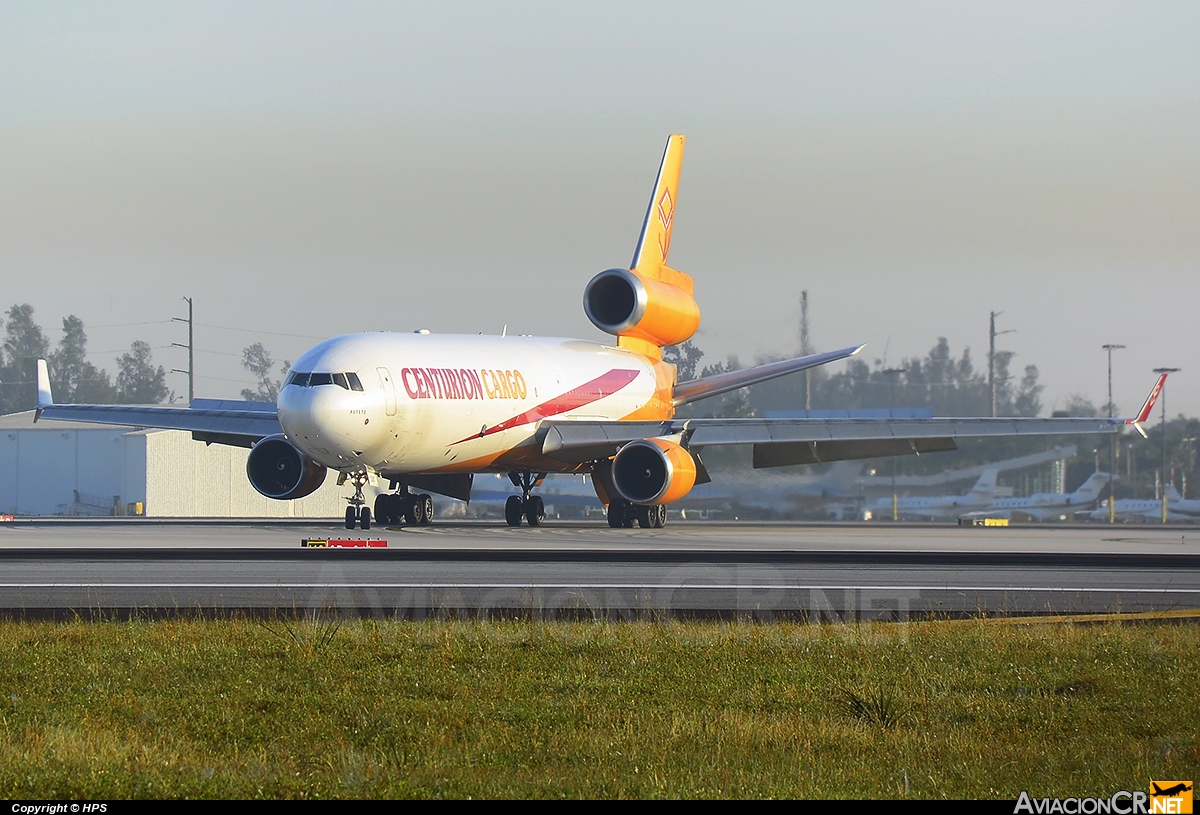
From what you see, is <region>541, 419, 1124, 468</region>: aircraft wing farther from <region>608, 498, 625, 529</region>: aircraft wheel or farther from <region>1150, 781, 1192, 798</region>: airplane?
<region>1150, 781, 1192, 798</region>: airplane

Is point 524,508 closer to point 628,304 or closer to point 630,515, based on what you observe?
point 630,515

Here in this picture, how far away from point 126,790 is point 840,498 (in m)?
49.0

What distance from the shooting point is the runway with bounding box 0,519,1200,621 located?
16.8 metres

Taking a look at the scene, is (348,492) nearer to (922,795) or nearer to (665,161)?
(665,161)

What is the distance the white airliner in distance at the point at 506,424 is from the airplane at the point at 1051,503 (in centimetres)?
2292

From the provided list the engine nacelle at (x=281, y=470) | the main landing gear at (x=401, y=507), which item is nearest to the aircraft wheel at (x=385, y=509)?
the main landing gear at (x=401, y=507)

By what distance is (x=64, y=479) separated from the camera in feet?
224

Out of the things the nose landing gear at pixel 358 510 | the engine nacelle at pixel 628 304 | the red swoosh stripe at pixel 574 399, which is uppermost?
the engine nacelle at pixel 628 304

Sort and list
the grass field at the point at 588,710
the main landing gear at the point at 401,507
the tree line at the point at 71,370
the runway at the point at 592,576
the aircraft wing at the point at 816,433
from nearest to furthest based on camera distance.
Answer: the grass field at the point at 588,710 < the runway at the point at 592,576 < the aircraft wing at the point at 816,433 < the main landing gear at the point at 401,507 < the tree line at the point at 71,370

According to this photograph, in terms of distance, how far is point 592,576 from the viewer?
21.1 meters

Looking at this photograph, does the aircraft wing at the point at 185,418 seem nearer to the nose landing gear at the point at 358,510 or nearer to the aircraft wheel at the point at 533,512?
the nose landing gear at the point at 358,510

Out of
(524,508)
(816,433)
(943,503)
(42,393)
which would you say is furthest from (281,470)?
(943,503)

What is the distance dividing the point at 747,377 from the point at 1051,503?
28278mm

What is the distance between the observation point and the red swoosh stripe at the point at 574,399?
39219mm
